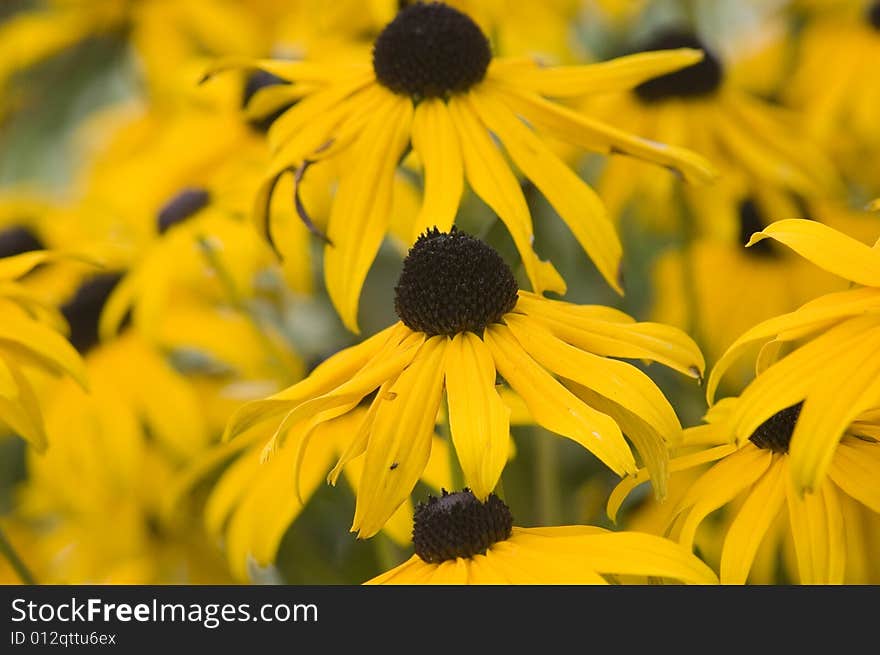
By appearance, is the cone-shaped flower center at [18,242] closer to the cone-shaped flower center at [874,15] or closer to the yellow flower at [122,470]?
the yellow flower at [122,470]

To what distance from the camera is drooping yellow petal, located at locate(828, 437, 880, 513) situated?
528 millimetres

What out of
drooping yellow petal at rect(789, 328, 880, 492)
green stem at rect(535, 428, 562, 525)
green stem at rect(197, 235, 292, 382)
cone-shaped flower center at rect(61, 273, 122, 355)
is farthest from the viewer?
cone-shaped flower center at rect(61, 273, 122, 355)

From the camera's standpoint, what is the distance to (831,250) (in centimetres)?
55

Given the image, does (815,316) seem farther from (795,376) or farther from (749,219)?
(749,219)

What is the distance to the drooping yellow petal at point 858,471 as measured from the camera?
53cm

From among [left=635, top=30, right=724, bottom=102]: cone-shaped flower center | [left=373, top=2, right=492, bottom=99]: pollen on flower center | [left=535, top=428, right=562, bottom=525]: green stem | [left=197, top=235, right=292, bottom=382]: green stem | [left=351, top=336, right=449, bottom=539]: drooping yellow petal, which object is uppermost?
[left=635, top=30, right=724, bottom=102]: cone-shaped flower center

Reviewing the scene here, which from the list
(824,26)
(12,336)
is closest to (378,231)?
(12,336)

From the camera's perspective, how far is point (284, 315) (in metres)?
1.28

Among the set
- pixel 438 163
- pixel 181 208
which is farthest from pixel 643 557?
pixel 181 208

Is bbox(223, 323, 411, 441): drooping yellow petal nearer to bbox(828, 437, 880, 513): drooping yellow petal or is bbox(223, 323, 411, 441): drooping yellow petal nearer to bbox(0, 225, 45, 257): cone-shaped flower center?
bbox(828, 437, 880, 513): drooping yellow petal

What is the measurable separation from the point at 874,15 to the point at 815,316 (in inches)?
31.6

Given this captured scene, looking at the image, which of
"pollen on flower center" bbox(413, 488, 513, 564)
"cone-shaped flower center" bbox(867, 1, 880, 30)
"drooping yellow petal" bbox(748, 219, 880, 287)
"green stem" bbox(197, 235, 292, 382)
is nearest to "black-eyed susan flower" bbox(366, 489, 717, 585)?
"pollen on flower center" bbox(413, 488, 513, 564)

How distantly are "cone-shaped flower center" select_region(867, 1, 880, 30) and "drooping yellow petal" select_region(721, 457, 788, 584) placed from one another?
780 mm
